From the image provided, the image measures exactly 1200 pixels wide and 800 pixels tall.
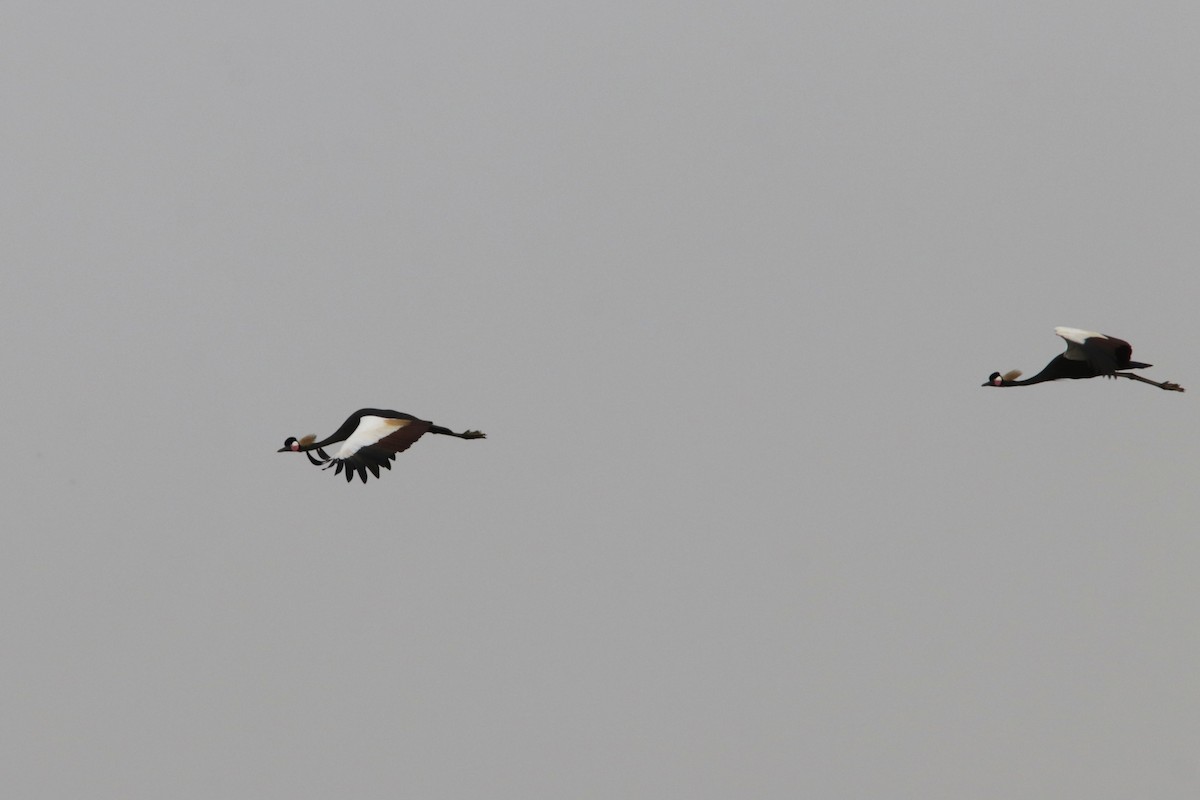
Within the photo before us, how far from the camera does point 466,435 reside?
38219 mm

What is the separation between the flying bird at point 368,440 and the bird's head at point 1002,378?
422 inches

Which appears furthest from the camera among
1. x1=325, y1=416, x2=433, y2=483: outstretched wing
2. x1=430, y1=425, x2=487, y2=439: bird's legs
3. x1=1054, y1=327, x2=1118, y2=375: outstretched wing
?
x1=430, y1=425, x2=487, y2=439: bird's legs

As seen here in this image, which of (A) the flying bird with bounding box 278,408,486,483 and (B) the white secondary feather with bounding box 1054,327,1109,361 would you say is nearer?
(A) the flying bird with bounding box 278,408,486,483

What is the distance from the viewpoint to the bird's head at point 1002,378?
38344 mm

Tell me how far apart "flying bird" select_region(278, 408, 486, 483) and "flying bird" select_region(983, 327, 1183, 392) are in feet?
37.4

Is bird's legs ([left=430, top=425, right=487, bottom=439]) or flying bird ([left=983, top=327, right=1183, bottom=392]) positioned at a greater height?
flying bird ([left=983, top=327, right=1183, bottom=392])

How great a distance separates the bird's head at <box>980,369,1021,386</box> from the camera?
3834 centimetres

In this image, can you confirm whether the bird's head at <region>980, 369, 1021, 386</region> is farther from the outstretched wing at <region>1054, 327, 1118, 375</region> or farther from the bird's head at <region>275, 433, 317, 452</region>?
the bird's head at <region>275, 433, 317, 452</region>

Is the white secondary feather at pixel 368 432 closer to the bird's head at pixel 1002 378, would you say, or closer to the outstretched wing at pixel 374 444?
the outstretched wing at pixel 374 444

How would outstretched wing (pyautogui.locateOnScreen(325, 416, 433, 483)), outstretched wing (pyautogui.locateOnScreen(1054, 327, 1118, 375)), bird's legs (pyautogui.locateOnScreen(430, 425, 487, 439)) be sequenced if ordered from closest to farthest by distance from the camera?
1. outstretched wing (pyautogui.locateOnScreen(325, 416, 433, 483))
2. outstretched wing (pyautogui.locateOnScreen(1054, 327, 1118, 375))
3. bird's legs (pyautogui.locateOnScreen(430, 425, 487, 439))

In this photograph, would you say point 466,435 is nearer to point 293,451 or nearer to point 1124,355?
point 293,451

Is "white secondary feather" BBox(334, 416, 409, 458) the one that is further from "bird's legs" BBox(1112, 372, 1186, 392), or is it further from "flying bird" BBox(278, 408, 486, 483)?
"bird's legs" BBox(1112, 372, 1186, 392)

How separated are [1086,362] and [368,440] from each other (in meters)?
14.0

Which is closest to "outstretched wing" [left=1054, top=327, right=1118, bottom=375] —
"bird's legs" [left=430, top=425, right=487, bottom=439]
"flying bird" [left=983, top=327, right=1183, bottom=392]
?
"flying bird" [left=983, top=327, right=1183, bottom=392]
